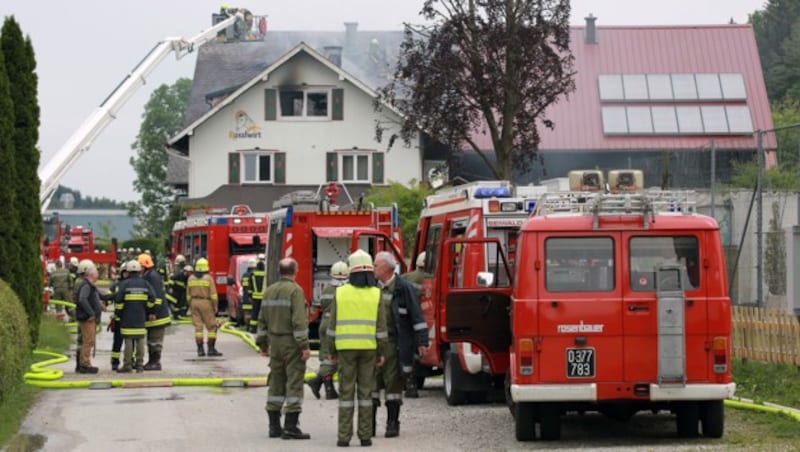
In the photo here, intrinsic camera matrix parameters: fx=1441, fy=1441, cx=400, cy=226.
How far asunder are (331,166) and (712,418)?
4401 centimetres

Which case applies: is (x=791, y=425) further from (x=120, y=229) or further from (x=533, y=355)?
(x=120, y=229)

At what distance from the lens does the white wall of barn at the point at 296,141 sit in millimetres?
56469

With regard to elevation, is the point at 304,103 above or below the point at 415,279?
above

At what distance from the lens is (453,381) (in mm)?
16438

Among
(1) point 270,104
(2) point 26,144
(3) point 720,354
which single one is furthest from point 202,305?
(1) point 270,104

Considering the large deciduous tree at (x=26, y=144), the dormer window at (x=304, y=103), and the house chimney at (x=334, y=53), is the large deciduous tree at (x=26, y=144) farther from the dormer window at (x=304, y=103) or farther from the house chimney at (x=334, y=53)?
the house chimney at (x=334, y=53)

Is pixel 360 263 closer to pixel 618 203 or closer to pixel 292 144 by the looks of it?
pixel 618 203

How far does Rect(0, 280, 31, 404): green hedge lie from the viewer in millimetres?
13812

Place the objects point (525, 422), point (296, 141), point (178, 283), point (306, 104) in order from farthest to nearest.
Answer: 1. point (306, 104)
2. point (296, 141)
3. point (178, 283)
4. point (525, 422)

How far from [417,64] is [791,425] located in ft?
58.3

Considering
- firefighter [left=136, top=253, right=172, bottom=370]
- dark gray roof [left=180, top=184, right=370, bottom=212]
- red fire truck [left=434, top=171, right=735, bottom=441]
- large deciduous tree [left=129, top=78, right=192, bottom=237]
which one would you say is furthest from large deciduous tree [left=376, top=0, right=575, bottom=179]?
large deciduous tree [left=129, top=78, right=192, bottom=237]

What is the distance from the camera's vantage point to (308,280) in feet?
86.4

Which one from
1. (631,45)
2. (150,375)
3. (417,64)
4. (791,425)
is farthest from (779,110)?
(791,425)

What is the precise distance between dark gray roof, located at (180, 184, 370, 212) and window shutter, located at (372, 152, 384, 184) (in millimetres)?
465
